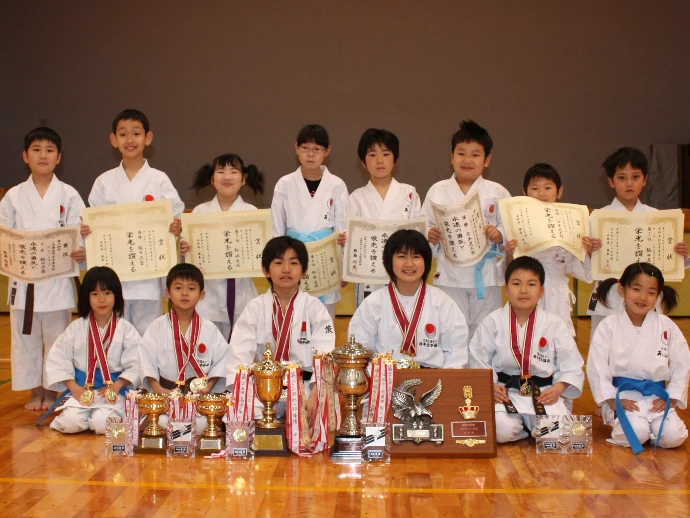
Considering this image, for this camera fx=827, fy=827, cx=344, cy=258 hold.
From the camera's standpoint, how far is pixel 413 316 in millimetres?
4969

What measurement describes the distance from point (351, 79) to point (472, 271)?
6.85 metres

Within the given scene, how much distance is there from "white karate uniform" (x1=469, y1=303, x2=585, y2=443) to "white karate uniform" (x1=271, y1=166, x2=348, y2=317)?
1259 millimetres

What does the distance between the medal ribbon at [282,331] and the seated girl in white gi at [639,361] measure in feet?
5.90

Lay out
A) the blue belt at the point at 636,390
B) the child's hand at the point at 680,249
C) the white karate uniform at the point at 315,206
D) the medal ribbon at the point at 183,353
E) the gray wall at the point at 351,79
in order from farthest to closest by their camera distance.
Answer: the gray wall at the point at 351,79
the white karate uniform at the point at 315,206
the child's hand at the point at 680,249
the medal ribbon at the point at 183,353
the blue belt at the point at 636,390

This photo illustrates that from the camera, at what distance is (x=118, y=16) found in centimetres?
1174

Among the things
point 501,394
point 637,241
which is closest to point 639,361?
point 501,394

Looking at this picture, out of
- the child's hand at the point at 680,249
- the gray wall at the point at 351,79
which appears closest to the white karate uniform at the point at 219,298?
the child's hand at the point at 680,249

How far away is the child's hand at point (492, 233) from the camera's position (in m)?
5.38

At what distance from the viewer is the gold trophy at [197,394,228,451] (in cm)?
444

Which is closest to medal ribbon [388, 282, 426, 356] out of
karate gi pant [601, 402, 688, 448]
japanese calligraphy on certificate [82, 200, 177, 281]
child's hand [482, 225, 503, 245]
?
child's hand [482, 225, 503, 245]

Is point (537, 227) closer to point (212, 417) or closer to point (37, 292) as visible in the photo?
Result: point (212, 417)

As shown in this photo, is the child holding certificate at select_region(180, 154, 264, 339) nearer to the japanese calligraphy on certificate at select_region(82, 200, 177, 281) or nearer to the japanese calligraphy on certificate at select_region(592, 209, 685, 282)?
the japanese calligraphy on certificate at select_region(82, 200, 177, 281)

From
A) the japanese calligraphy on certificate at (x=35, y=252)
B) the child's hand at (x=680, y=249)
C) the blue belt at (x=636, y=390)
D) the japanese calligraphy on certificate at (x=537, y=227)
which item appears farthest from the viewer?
the japanese calligraphy on certificate at (x=35, y=252)

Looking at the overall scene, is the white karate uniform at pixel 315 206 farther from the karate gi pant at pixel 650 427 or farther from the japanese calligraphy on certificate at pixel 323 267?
the karate gi pant at pixel 650 427
